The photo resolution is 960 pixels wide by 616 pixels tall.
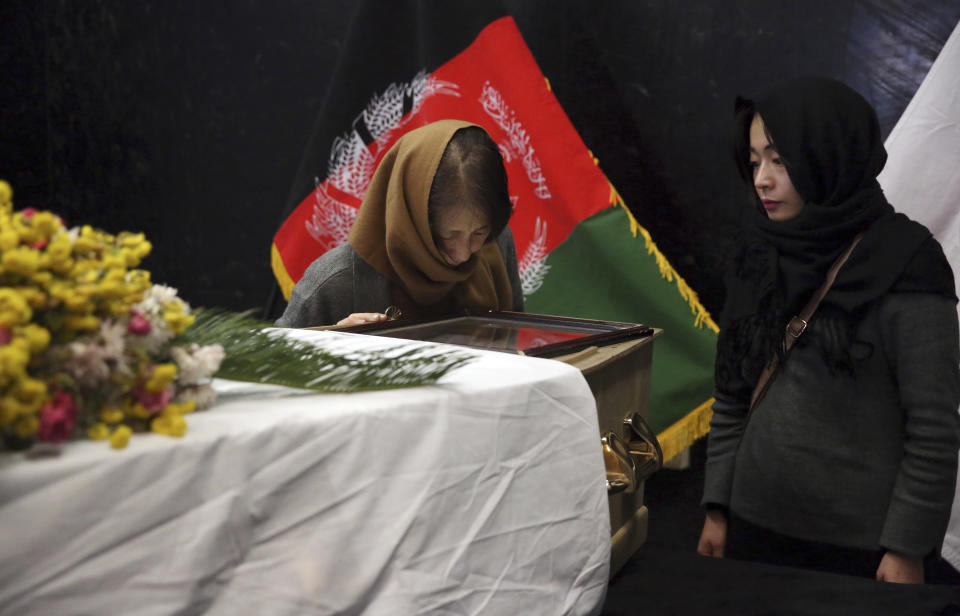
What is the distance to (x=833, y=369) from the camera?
3.68ft

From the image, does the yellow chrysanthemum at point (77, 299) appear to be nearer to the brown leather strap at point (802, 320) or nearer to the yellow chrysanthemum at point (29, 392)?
the yellow chrysanthemum at point (29, 392)

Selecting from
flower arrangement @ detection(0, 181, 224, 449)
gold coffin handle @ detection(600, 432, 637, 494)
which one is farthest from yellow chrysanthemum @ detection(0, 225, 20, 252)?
gold coffin handle @ detection(600, 432, 637, 494)

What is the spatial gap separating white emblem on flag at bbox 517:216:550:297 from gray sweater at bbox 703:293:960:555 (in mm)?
782

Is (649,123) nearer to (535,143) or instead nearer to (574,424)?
(535,143)

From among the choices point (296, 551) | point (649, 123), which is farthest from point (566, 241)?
point (296, 551)

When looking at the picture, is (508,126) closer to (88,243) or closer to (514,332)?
(514,332)

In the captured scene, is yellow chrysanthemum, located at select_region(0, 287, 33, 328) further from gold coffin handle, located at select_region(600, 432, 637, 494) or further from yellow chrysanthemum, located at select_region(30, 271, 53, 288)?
gold coffin handle, located at select_region(600, 432, 637, 494)

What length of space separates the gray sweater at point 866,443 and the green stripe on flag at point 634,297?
0.67 meters

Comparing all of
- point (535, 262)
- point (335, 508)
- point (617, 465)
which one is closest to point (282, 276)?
point (535, 262)

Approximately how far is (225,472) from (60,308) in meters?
0.12

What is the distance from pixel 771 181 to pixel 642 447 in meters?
0.54

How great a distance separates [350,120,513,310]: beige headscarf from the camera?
125cm

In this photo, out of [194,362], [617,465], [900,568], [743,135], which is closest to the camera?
[194,362]

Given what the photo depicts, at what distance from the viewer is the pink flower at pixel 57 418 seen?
384 mm
